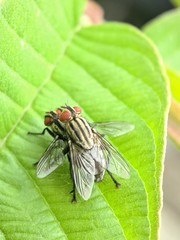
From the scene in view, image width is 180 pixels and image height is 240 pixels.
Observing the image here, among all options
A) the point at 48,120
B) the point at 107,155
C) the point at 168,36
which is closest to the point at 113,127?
the point at 107,155

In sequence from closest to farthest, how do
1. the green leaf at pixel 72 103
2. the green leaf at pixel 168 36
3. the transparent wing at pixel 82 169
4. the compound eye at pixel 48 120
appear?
the green leaf at pixel 72 103 < the transparent wing at pixel 82 169 < the compound eye at pixel 48 120 < the green leaf at pixel 168 36

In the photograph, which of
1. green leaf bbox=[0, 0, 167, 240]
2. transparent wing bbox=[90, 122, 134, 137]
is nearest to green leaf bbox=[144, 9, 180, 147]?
green leaf bbox=[0, 0, 167, 240]

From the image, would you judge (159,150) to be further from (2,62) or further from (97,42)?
(97,42)

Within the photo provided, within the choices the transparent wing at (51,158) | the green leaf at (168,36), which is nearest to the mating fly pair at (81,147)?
the transparent wing at (51,158)

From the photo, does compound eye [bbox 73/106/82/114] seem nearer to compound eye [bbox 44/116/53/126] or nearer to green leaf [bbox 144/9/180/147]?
compound eye [bbox 44/116/53/126]

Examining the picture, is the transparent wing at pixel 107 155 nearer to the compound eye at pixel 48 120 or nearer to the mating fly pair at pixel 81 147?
the mating fly pair at pixel 81 147

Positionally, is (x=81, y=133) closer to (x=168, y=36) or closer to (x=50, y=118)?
(x=50, y=118)
